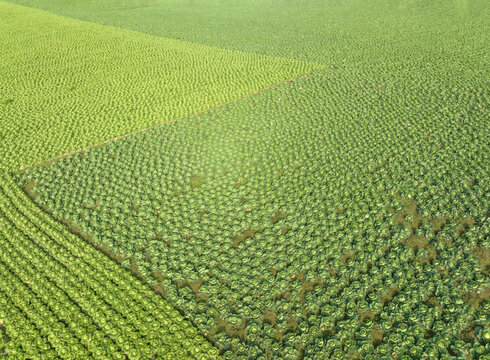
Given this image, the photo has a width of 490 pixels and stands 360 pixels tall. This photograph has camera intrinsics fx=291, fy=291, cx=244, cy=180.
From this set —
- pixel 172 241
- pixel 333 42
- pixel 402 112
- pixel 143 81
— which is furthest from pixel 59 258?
pixel 333 42

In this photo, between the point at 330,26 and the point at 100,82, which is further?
the point at 330,26

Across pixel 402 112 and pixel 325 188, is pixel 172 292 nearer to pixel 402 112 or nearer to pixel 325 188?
pixel 325 188

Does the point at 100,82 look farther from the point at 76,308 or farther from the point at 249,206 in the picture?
the point at 76,308

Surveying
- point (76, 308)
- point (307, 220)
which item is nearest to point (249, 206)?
point (307, 220)

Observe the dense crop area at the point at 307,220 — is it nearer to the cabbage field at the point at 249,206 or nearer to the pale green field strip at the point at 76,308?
the cabbage field at the point at 249,206

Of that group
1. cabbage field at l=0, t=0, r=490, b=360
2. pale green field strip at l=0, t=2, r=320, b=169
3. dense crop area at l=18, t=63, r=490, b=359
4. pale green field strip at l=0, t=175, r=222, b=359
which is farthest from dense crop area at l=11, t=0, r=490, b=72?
pale green field strip at l=0, t=175, r=222, b=359

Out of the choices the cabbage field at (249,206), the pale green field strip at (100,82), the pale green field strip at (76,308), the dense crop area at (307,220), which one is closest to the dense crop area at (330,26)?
the cabbage field at (249,206)

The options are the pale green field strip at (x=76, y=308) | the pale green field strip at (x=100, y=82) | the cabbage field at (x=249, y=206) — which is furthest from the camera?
the pale green field strip at (x=100, y=82)
